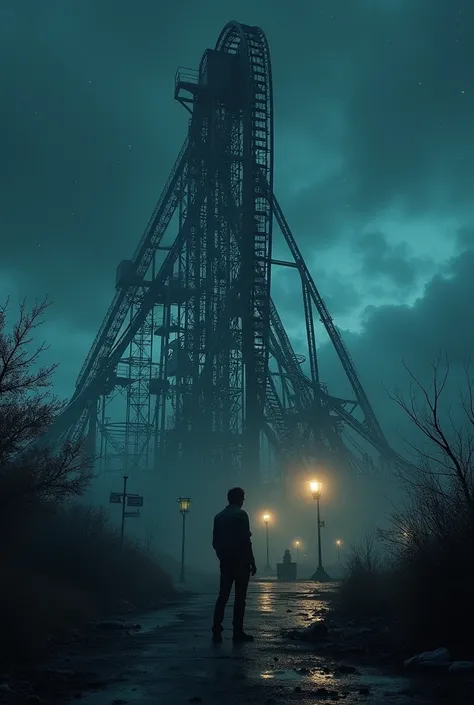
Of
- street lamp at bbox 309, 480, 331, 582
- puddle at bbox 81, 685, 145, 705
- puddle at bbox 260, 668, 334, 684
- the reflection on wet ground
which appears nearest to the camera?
puddle at bbox 81, 685, 145, 705

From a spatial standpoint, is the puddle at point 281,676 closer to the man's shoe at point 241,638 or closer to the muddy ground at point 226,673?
the muddy ground at point 226,673

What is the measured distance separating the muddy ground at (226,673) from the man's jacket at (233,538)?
2.98 ft

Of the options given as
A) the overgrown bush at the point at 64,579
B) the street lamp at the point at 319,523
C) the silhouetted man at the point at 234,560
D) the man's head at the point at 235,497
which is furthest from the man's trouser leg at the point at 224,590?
the street lamp at the point at 319,523

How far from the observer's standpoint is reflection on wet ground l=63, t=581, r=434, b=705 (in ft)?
15.3

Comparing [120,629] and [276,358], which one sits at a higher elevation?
[276,358]

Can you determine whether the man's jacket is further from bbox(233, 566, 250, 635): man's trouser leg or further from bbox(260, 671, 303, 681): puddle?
bbox(260, 671, 303, 681): puddle

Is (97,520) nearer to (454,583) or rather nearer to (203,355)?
(454,583)

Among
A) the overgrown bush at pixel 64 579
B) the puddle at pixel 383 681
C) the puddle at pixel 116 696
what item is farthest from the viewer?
the overgrown bush at pixel 64 579

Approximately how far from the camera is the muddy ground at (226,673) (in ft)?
15.3

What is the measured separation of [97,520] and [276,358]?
116ft

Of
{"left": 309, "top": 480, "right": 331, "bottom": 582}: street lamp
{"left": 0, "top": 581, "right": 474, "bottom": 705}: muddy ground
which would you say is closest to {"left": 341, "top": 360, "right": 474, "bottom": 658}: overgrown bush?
{"left": 0, "top": 581, "right": 474, "bottom": 705}: muddy ground

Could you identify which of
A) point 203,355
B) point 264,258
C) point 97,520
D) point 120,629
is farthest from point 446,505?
point 203,355

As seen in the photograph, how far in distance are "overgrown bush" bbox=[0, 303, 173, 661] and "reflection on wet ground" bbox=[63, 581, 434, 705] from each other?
1.18m

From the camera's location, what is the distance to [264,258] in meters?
40.6
